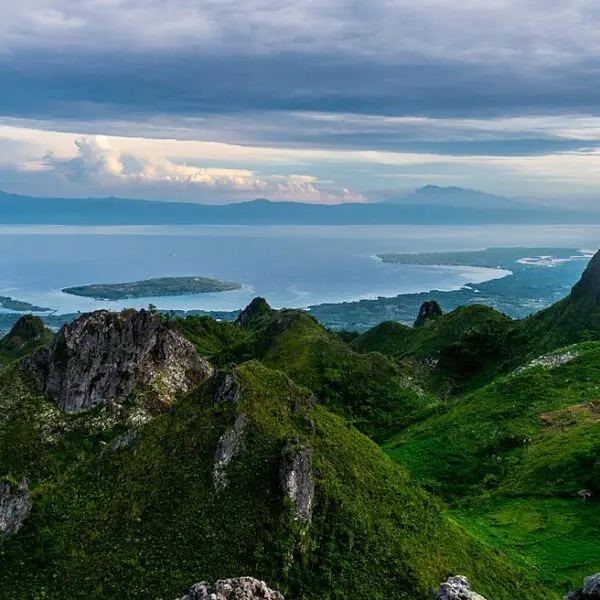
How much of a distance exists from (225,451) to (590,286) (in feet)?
175

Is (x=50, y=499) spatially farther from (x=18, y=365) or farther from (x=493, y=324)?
(x=493, y=324)

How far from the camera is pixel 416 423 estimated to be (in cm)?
4750

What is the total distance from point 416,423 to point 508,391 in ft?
23.5

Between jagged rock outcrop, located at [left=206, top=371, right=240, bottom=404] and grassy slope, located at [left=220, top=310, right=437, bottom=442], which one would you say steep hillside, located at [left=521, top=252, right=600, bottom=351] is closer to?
grassy slope, located at [left=220, top=310, right=437, bottom=442]

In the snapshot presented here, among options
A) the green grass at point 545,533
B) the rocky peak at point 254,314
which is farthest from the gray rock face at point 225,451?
the rocky peak at point 254,314

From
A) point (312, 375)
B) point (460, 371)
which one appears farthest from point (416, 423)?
point (460, 371)

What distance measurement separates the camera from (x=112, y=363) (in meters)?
37.9

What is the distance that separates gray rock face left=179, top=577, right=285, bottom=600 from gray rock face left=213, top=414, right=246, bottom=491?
6.25m

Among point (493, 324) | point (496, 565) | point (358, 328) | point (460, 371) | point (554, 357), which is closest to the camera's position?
point (496, 565)

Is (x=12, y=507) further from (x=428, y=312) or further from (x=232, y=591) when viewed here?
(x=428, y=312)

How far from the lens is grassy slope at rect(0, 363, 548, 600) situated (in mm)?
19781

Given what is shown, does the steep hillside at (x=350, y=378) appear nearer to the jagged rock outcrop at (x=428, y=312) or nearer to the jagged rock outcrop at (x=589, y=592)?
the jagged rock outcrop at (x=589, y=592)

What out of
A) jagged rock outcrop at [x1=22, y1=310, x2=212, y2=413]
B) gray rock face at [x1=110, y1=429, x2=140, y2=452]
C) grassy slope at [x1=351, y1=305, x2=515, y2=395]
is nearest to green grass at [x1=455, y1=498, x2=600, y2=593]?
gray rock face at [x1=110, y1=429, x2=140, y2=452]

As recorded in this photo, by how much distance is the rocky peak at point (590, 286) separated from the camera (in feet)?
209
